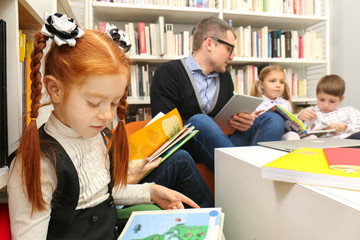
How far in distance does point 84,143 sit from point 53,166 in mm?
95

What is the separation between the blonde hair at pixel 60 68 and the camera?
1.55 feet

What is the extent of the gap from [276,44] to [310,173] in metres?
2.08

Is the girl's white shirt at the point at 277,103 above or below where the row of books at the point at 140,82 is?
below

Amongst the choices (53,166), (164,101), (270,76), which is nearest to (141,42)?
(164,101)

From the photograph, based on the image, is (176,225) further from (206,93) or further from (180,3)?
(180,3)

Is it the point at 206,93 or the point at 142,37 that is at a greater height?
the point at 142,37

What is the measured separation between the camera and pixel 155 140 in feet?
3.01

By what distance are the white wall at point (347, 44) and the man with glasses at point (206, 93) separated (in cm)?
139

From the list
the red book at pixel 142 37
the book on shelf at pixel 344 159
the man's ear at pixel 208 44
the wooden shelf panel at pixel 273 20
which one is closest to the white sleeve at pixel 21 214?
the book on shelf at pixel 344 159

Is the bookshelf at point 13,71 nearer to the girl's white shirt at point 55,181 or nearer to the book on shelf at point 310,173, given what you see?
the girl's white shirt at point 55,181

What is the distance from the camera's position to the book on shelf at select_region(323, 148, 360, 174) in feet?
1.68

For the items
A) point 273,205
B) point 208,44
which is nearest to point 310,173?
point 273,205

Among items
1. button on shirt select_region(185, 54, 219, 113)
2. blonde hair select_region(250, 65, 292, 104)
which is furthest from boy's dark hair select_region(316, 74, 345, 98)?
button on shirt select_region(185, 54, 219, 113)

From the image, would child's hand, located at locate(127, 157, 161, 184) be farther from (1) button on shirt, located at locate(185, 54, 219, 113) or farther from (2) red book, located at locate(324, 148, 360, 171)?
(1) button on shirt, located at locate(185, 54, 219, 113)
